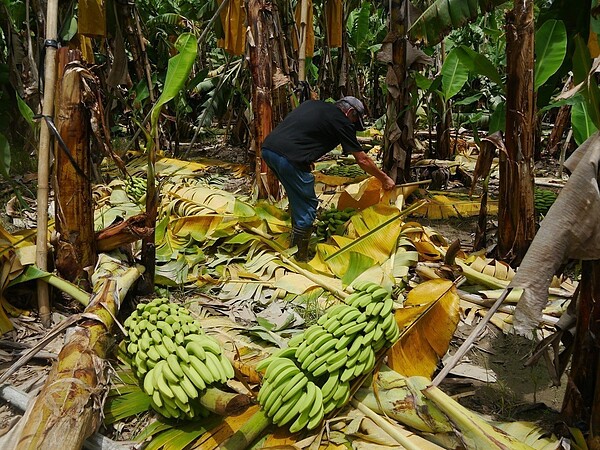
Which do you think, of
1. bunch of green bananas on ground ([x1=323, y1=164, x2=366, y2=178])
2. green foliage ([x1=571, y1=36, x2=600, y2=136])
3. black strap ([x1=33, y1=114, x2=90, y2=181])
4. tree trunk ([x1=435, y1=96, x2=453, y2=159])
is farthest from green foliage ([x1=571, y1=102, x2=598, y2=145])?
tree trunk ([x1=435, y1=96, x2=453, y2=159])

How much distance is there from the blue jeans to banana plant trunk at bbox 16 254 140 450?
1705 mm

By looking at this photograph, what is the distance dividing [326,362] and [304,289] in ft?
4.23

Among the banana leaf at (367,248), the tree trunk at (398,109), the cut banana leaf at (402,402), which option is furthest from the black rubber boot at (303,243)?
the cut banana leaf at (402,402)

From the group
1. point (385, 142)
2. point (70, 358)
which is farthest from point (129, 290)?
point (385, 142)

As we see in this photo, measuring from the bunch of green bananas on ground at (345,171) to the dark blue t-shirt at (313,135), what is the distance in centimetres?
243

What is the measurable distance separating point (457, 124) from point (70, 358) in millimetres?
6136

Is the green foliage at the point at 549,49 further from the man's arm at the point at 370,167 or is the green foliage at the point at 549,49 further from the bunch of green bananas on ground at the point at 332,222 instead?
the bunch of green bananas on ground at the point at 332,222

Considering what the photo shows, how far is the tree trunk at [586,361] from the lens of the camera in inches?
67.9

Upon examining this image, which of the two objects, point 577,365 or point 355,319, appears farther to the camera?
point 355,319

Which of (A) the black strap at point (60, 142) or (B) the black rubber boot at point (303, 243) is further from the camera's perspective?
(B) the black rubber boot at point (303, 243)

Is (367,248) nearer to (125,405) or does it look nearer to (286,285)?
(286,285)

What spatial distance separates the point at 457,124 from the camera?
279 inches

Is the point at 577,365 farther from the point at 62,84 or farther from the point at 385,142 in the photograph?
the point at 385,142

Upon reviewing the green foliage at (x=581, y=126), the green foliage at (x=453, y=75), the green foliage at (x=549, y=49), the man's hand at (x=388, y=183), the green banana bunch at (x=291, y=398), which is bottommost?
the green banana bunch at (x=291, y=398)
